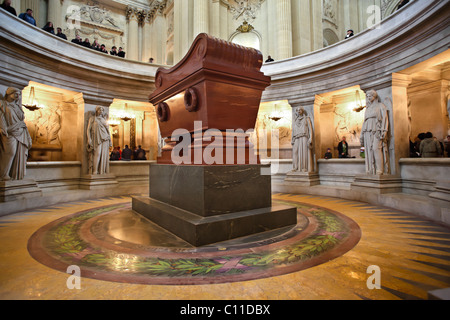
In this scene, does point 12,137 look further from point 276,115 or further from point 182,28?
point 182,28

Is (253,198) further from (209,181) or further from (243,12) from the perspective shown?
(243,12)

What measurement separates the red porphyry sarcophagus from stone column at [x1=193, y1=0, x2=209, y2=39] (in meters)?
11.3

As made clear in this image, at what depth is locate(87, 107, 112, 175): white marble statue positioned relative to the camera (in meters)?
→ 7.35

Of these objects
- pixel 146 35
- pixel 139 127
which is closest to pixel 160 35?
pixel 146 35

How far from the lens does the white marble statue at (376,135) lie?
595 cm

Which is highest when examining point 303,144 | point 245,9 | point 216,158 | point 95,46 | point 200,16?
point 245,9

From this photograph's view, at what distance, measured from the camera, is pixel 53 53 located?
6.43 meters

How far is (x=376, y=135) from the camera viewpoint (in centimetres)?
603

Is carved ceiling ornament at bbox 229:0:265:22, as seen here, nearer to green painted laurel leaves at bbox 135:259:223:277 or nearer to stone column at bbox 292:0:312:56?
stone column at bbox 292:0:312:56

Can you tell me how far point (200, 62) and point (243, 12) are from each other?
14.0 m

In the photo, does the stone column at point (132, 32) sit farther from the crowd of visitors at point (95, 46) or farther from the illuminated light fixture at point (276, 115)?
the illuminated light fixture at point (276, 115)

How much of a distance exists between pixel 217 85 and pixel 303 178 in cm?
546

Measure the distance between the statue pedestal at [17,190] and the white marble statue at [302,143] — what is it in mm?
7320

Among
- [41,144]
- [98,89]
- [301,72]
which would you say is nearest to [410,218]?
[301,72]
